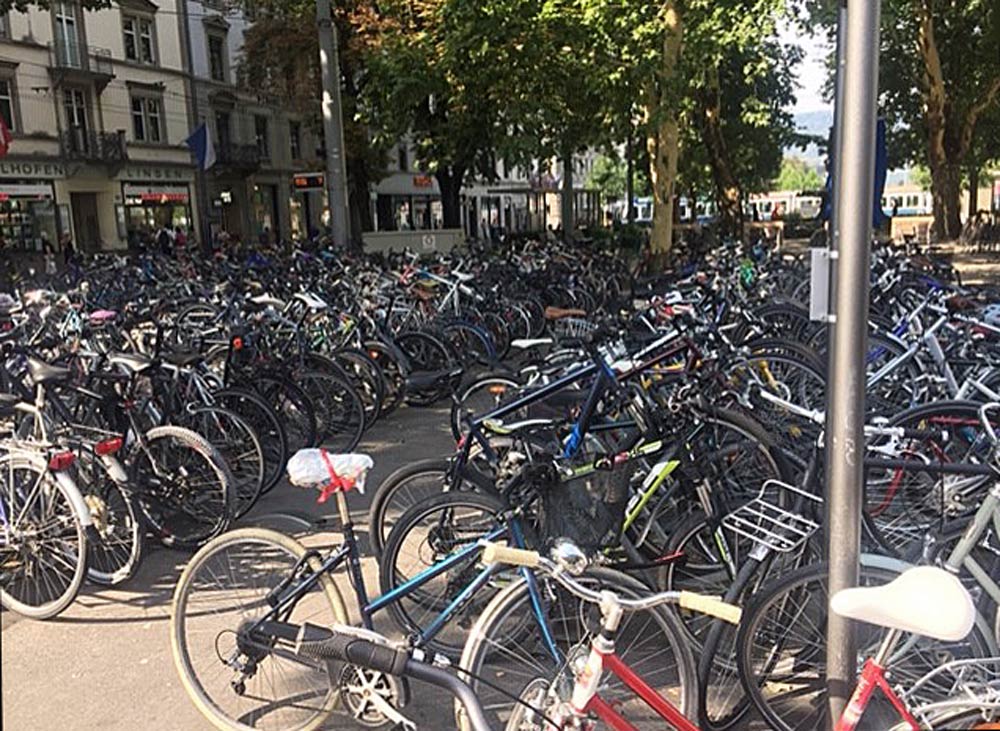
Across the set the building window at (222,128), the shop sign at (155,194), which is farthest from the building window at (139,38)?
the shop sign at (155,194)

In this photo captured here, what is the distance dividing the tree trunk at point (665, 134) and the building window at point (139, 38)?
23322 millimetres

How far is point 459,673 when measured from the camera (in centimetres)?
230

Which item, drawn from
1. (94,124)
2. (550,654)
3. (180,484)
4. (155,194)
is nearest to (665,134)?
(180,484)

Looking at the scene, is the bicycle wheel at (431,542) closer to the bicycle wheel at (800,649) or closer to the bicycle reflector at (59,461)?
the bicycle wheel at (800,649)

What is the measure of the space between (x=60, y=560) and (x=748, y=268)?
293 inches

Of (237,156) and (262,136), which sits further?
(262,136)

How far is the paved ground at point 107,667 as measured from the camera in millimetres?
2949

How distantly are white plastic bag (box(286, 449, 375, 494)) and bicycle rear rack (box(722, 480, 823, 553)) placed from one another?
4.12 feet

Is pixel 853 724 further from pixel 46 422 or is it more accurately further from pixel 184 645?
pixel 46 422

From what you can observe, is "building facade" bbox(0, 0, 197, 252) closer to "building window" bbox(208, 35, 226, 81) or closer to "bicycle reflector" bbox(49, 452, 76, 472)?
"building window" bbox(208, 35, 226, 81)

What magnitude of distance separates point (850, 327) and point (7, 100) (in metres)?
30.6

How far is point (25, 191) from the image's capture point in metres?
26.8

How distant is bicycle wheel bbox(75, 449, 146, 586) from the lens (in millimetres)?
3752

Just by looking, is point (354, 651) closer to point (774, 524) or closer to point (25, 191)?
point (774, 524)
